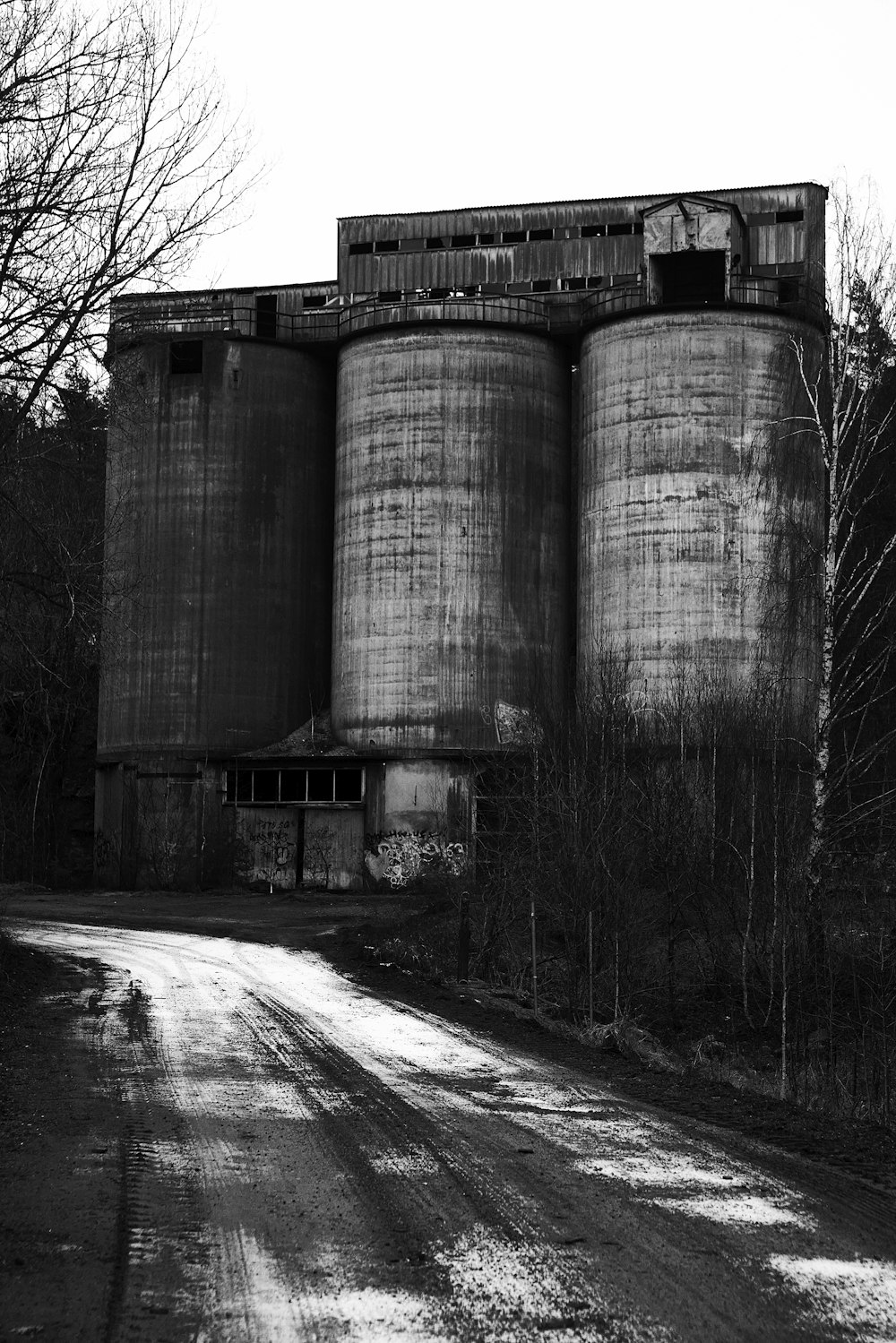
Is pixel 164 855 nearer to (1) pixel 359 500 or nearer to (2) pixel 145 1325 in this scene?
(1) pixel 359 500

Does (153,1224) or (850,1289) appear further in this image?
(153,1224)

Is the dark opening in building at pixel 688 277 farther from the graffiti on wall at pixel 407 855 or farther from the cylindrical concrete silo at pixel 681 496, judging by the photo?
the graffiti on wall at pixel 407 855

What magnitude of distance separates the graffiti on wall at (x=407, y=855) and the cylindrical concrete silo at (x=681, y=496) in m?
7.14

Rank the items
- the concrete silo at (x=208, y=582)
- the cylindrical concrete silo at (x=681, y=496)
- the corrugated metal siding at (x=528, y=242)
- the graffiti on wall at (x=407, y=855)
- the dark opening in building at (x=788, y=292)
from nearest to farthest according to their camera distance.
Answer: the cylindrical concrete silo at (x=681, y=496)
the graffiti on wall at (x=407, y=855)
the dark opening in building at (x=788, y=292)
the corrugated metal siding at (x=528, y=242)
the concrete silo at (x=208, y=582)

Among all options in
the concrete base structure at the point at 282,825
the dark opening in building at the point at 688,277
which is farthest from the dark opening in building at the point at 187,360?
the dark opening in building at the point at 688,277

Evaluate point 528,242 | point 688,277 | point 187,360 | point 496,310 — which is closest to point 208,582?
point 187,360

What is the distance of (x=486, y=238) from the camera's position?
4934 cm

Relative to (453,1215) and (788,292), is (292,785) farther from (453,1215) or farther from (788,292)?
(453,1215)

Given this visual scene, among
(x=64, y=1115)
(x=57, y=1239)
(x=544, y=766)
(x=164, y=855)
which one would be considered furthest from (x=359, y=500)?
(x=57, y=1239)

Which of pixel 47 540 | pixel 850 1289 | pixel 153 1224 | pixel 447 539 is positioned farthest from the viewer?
pixel 447 539

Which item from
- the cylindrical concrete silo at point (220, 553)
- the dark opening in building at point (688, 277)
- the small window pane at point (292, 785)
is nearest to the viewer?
the dark opening in building at point (688, 277)

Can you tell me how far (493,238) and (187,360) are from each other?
11.3 metres

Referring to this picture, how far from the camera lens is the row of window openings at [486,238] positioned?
4847 centimetres

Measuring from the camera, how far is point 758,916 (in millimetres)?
24000
